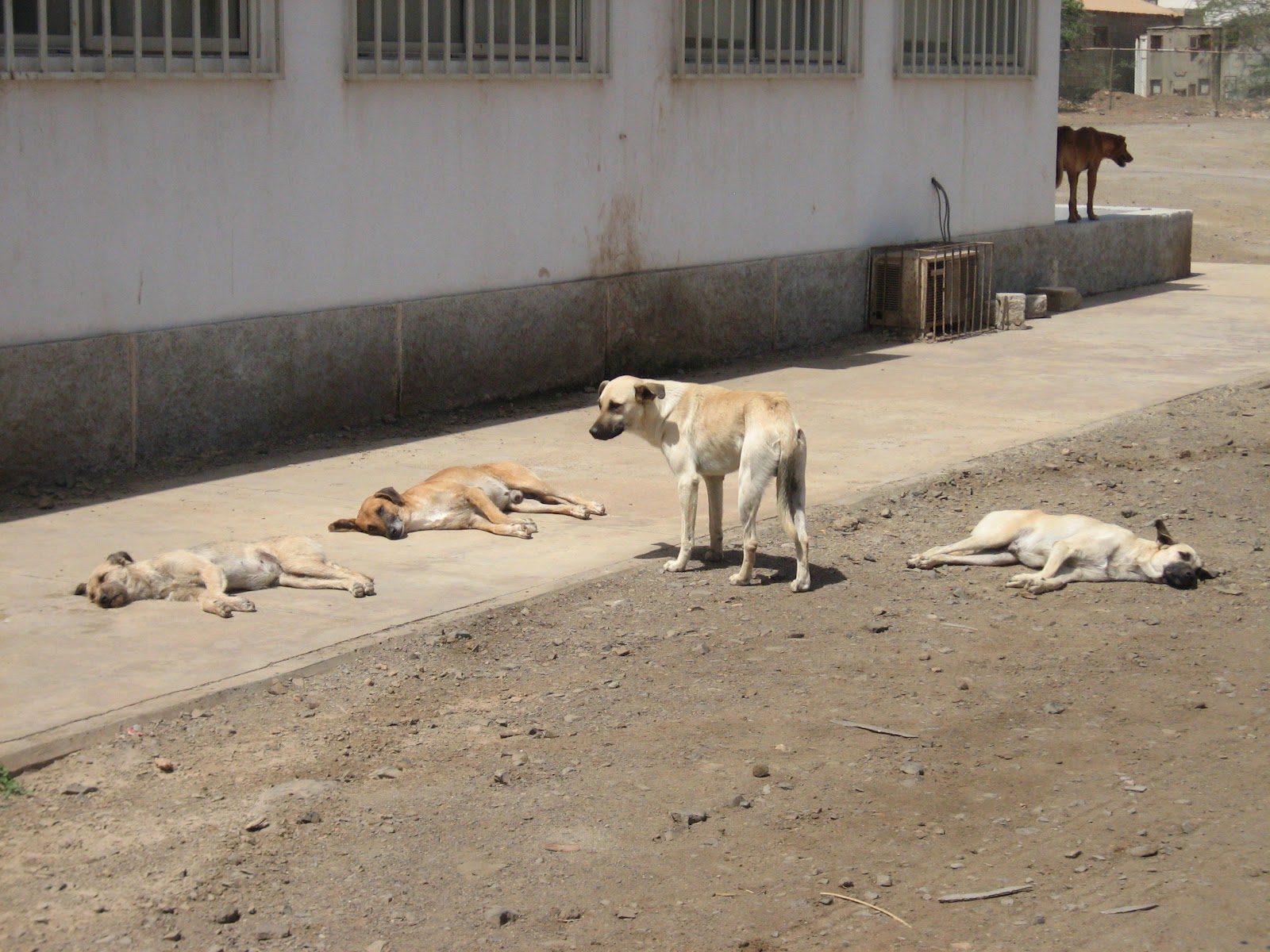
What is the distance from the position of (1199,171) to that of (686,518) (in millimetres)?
28074

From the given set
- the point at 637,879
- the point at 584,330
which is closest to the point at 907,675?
the point at 637,879

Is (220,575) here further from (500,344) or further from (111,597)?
(500,344)

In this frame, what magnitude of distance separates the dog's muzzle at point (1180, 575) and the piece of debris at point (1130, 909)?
3.22 m

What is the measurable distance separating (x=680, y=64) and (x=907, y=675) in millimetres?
8263

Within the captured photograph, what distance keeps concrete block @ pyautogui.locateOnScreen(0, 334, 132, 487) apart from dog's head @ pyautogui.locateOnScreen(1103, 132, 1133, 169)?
47.7 feet

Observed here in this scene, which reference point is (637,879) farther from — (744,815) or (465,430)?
(465,430)

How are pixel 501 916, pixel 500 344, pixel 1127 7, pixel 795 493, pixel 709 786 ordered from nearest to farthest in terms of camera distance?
pixel 501 916 < pixel 709 786 < pixel 795 493 < pixel 500 344 < pixel 1127 7

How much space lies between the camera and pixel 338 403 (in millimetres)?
11172

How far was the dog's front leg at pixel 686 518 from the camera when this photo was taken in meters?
7.66

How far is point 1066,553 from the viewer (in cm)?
762

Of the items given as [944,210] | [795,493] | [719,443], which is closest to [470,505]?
[719,443]

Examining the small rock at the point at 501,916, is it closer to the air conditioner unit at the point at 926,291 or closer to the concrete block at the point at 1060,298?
the air conditioner unit at the point at 926,291

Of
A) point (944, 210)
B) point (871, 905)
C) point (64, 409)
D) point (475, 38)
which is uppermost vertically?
point (475, 38)

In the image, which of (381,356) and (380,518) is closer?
(380,518)
